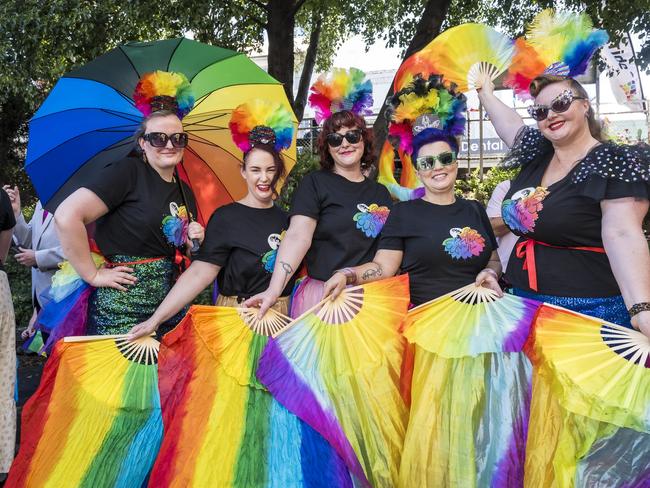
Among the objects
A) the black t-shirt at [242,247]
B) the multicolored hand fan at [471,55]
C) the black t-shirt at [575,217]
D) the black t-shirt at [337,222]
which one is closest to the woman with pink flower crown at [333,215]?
the black t-shirt at [337,222]

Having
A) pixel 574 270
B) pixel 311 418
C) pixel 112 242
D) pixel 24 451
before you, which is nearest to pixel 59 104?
pixel 112 242

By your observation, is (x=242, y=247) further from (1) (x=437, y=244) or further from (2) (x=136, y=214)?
(1) (x=437, y=244)

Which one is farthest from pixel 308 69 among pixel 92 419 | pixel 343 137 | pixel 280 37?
pixel 92 419

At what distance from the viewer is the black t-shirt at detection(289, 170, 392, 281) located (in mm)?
3195

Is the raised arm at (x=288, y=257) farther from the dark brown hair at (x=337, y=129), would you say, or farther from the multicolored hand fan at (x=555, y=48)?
the multicolored hand fan at (x=555, y=48)

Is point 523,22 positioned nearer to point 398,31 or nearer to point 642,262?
point 398,31

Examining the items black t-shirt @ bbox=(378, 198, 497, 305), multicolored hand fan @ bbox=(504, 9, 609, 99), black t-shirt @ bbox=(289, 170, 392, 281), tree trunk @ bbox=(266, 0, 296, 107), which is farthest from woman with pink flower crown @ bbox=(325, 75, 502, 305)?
tree trunk @ bbox=(266, 0, 296, 107)

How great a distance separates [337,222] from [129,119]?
1.28 meters

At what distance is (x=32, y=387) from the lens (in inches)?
244

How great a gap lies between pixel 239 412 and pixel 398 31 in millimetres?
8006

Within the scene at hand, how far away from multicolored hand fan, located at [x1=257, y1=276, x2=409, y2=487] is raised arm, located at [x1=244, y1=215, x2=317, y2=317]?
193mm

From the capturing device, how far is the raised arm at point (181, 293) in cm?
304

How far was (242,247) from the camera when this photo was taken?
3166mm

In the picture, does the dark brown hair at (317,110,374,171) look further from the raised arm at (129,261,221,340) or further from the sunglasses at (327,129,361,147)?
the raised arm at (129,261,221,340)
